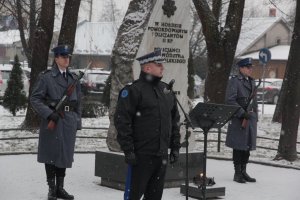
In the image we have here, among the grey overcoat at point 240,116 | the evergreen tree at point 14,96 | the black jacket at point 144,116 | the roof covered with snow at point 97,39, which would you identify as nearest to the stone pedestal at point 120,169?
the grey overcoat at point 240,116

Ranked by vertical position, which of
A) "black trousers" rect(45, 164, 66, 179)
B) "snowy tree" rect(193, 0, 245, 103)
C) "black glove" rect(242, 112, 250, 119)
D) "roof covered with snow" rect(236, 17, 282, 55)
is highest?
"roof covered with snow" rect(236, 17, 282, 55)

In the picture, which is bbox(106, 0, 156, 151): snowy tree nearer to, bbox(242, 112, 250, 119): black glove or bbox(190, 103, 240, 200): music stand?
bbox(190, 103, 240, 200): music stand

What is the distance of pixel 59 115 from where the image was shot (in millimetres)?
8031

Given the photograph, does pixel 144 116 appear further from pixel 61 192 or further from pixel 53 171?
pixel 61 192

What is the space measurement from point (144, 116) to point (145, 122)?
61mm

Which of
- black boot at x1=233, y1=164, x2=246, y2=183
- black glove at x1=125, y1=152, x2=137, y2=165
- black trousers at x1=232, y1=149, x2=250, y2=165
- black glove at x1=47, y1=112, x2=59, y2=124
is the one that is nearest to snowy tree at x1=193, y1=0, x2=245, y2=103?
black trousers at x1=232, y1=149, x2=250, y2=165

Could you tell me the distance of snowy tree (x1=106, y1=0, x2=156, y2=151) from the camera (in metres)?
9.25

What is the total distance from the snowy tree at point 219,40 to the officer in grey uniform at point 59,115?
842 cm

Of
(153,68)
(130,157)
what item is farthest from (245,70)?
(130,157)

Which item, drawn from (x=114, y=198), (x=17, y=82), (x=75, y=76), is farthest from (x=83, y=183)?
(x=17, y=82)

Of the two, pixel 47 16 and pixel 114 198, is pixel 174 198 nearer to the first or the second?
pixel 114 198

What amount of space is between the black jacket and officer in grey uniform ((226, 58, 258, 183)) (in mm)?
3602

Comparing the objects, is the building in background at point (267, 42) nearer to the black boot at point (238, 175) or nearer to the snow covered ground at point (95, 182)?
the snow covered ground at point (95, 182)

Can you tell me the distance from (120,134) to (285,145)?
7184 millimetres
